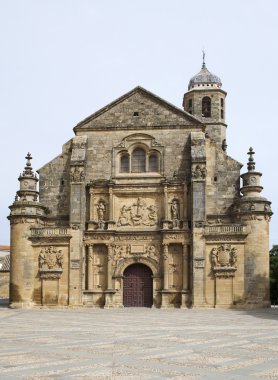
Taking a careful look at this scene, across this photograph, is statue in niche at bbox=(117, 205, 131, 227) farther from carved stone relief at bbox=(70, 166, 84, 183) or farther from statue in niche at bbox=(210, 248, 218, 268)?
statue in niche at bbox=(210, 248, 218, 268)

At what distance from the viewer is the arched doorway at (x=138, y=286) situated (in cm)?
4097

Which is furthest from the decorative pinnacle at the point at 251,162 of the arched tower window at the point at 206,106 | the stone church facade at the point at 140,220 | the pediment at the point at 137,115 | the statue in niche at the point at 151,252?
the arched tower window at the point at 206,106

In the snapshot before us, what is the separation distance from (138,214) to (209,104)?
55.3 feet

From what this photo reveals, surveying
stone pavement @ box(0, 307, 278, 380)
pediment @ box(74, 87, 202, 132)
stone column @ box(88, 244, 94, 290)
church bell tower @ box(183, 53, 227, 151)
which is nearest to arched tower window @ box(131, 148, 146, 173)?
pediment @ box(74, 87, 202, 132)

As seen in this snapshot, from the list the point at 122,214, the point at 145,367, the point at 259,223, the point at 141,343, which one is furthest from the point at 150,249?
the point at 145,367

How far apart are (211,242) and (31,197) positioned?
12.4m

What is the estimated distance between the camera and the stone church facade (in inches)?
1554

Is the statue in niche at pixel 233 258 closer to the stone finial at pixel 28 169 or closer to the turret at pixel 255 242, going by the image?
the turret at pixel 255 242

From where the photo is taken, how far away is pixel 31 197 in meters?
42.1

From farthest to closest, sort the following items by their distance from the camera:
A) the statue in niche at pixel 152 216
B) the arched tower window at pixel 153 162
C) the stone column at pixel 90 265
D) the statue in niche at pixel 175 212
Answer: the arched tower window at pixel 153 162
the statue in niche at pixel 152 216
the statue in niche at pixel 175 212
the stone column at pixel 90 265

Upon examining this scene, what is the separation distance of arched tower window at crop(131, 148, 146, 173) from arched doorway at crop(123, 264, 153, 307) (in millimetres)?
6478

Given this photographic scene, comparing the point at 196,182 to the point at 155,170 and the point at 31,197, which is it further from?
the point at 31,197

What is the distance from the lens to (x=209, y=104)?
2147 inches

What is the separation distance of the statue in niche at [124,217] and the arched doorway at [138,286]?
2828 millimetres
